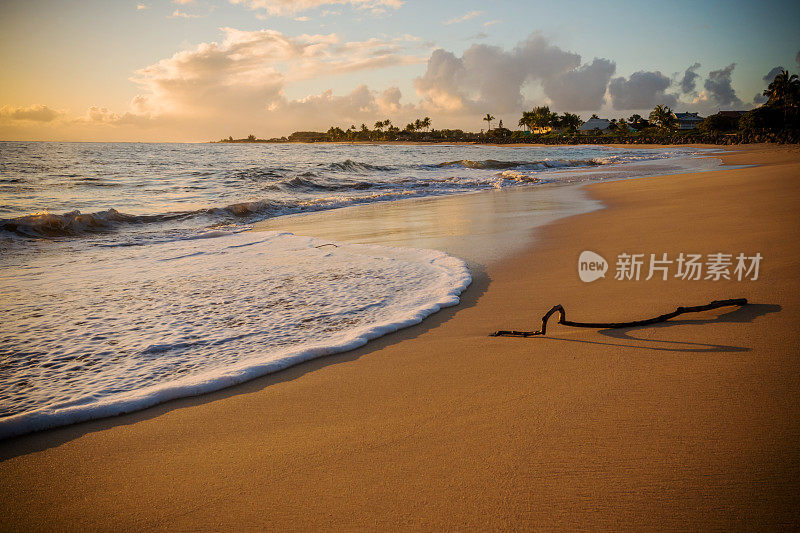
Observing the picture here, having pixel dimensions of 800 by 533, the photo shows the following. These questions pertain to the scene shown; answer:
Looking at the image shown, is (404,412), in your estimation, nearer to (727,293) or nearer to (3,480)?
(3,480)

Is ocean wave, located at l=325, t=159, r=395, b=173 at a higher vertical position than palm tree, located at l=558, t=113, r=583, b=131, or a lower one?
lower

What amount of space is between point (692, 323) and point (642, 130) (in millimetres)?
134489

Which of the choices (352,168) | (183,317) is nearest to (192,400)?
(183,317)

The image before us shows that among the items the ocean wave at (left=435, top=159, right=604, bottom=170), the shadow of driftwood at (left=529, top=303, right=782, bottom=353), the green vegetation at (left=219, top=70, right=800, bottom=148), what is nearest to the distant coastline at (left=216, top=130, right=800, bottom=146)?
the green vegetation at (left=219, top=70, right=800, bottom=148)

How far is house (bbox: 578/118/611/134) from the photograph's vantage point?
133125 mm

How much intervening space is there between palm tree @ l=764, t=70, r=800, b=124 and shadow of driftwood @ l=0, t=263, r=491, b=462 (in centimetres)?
8973

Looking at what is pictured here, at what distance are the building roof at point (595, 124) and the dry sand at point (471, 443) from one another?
5917 inches

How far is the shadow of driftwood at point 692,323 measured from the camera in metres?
2.77

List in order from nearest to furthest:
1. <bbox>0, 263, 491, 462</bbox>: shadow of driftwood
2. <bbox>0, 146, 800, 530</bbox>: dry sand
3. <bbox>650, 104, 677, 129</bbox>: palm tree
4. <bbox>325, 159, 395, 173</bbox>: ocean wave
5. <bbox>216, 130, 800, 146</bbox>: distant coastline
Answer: <bbox>0, 146, 800, 530</bbox>: dry sand < <bbox>0, 263, 491, 462</bbox>: shadow of driftwood < <bbox>325, 159, 395, 173</bbox>: ocean wave < <bbox>216, 130, 800, 146</bbox>: distant coastline < <bbox>650, 104, 677, 129</bbox>: palm tree

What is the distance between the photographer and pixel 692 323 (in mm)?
3176

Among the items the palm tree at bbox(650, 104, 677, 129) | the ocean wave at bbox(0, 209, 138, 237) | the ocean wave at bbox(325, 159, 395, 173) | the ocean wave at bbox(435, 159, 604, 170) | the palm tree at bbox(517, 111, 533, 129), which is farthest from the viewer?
the palm tree at bbox(517, 111, 533, 129)

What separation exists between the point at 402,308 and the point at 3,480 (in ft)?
9.27

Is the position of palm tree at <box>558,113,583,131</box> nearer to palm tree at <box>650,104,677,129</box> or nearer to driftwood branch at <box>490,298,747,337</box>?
palm tree at <box>650,104,677,129</box>

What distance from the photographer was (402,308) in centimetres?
404
